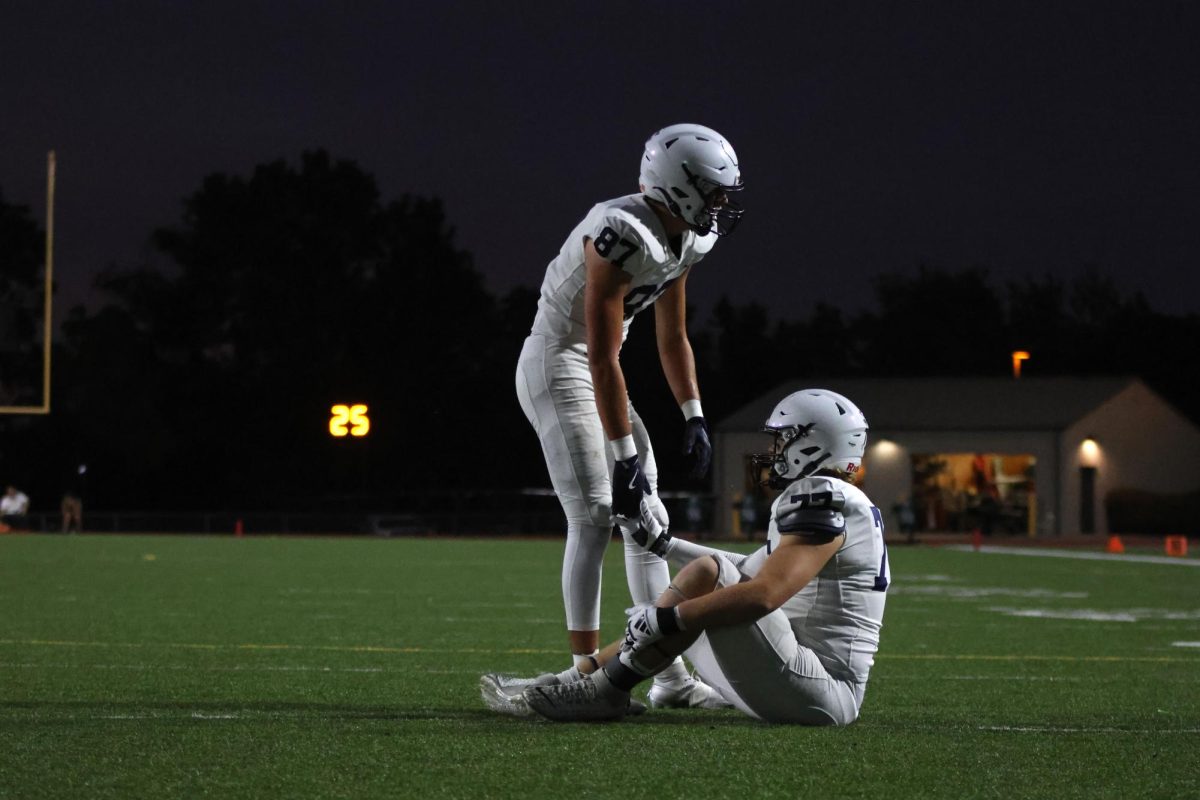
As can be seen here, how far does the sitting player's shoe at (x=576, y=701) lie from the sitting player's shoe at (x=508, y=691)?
0.04 m

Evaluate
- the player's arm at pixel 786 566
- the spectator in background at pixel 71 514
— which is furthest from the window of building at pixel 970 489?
the player's arm at pixel 786 566

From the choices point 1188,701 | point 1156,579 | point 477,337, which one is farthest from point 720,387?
point 1188,701

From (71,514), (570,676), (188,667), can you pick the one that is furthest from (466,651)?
(71,514)

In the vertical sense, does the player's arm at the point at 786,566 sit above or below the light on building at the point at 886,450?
below

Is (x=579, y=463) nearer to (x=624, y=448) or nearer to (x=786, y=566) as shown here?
(x=624, y=448)

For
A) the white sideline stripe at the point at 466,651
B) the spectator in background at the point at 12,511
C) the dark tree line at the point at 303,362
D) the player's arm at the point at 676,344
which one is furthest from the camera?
the dark tree line at the point at 303,362

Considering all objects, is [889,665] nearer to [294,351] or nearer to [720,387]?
[294,351]

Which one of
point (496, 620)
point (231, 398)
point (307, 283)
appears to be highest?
point (307, 283)

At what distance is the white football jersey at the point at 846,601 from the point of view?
15.0 feet

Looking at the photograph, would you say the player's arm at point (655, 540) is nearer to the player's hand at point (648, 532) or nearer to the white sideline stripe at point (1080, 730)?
the player's hand at point (648, 532)

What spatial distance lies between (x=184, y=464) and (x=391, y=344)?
8057mm

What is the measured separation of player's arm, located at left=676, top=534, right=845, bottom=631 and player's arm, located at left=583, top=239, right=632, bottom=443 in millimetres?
695

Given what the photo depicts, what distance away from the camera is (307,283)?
180ft

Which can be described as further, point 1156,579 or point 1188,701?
point 1156,579
